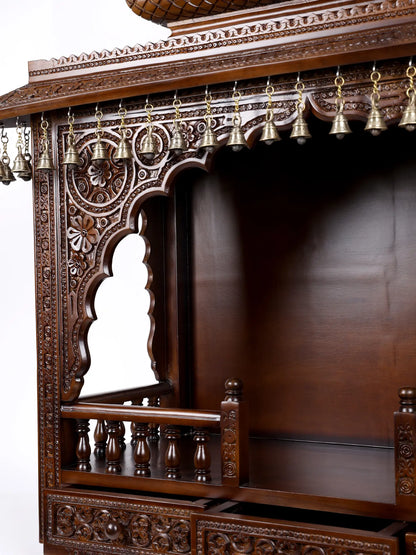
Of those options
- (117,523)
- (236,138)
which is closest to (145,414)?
(117,523)

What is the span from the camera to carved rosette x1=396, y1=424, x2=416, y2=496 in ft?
12.6

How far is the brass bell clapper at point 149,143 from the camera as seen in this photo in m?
4.58

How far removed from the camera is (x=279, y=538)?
4086 millimetres

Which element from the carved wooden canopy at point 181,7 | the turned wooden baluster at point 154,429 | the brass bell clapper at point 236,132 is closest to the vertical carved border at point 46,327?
the carved wooden canopy at point 181,7

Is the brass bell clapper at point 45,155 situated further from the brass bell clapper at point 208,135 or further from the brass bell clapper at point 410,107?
the brass bell clapper at point 410,107

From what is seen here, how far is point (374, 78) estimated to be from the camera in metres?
4.06

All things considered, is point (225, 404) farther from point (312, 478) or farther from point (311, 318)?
point (311, 318)

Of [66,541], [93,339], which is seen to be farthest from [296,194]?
[93,339]

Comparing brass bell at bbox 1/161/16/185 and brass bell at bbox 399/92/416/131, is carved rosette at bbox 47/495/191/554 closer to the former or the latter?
brass bell at bbox 1/161/16/185

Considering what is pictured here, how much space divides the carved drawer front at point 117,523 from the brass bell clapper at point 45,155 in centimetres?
169

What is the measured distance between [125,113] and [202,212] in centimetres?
128

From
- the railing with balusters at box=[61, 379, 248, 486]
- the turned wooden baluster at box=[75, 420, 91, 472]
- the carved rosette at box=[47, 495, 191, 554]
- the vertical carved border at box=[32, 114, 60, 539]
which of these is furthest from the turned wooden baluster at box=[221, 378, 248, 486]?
the vertical carved border at box=[32, 114, 60, 539]

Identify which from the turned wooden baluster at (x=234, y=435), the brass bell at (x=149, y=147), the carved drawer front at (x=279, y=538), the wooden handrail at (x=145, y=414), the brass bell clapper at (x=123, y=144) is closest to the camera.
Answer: the carved drawer front at (x=279, y=538)

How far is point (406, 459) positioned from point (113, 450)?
1616 mm
